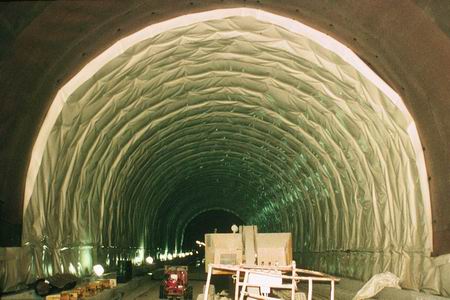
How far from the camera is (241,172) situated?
37531 millimetres

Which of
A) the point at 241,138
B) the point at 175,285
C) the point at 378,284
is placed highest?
the point at 241,138

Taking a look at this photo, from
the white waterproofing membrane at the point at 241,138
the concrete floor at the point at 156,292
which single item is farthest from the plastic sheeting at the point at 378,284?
the white waterproofing membrane at the point at 241,138

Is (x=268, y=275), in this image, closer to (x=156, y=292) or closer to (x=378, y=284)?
(x=378, y=284)

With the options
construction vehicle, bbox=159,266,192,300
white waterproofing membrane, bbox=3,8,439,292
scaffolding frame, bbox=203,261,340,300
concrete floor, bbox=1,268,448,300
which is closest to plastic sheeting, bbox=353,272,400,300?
concrete floor, bbox=1,268,448,300

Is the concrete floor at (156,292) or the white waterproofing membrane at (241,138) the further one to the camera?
the white waterproofing membrane at (241,138)

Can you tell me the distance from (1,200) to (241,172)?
84.9 feet

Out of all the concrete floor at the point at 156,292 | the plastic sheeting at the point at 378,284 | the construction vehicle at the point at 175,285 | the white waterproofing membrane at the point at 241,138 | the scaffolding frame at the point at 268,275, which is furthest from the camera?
the construction vehicle at the point at 175,285

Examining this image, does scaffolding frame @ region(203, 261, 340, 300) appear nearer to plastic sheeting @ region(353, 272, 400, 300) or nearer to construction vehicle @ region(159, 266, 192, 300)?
plastic sheeting @ region(353, 272, 400, 300)

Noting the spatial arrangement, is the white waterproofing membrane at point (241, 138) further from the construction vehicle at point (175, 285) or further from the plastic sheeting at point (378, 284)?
the construction vehicle at point (175, 285)

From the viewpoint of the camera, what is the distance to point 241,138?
2848cm

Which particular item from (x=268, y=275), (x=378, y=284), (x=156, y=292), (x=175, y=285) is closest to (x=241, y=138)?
(x=156, y=292)

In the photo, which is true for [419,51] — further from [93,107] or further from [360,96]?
[93,107]

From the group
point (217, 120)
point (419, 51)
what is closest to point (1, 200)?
point (419, 51)

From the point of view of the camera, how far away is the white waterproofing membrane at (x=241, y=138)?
47.5 feet
